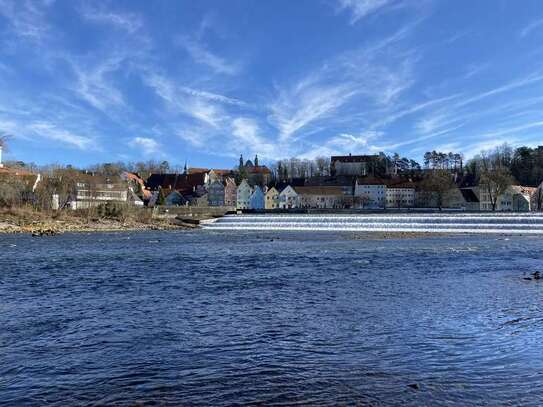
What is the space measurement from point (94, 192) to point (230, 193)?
141 ft

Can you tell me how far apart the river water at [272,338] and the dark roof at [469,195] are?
81.5m

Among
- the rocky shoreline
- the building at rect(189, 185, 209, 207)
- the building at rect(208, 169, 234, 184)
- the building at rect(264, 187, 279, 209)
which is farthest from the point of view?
the building at rect(208, 169, 234, 184)

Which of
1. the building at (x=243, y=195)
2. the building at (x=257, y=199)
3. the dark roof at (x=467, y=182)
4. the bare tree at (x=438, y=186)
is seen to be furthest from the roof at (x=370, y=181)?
the building at (x=243, y=195)

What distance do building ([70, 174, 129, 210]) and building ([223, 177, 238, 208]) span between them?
3025cm

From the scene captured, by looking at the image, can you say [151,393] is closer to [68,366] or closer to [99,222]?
[68,366]

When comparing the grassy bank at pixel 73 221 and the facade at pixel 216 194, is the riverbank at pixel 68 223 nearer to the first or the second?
the grassy bank at pixel 73 221

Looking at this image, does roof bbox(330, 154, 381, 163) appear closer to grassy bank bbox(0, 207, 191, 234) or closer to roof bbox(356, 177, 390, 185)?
roof bbox(356, 177, 390, 185)

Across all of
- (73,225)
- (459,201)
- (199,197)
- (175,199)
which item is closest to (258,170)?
(199,197)

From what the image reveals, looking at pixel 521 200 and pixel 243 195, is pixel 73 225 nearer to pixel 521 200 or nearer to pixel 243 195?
pixel 243 195

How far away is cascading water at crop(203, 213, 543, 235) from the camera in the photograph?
4309 centimetres

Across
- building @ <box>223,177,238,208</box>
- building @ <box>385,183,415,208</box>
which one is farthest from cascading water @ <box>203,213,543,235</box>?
building @ <box>385,183,415,208</box>

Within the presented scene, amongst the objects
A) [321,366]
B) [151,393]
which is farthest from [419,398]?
[151,393]

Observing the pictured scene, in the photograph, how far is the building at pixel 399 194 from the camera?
112 meters

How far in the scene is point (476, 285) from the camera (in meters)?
15.1
